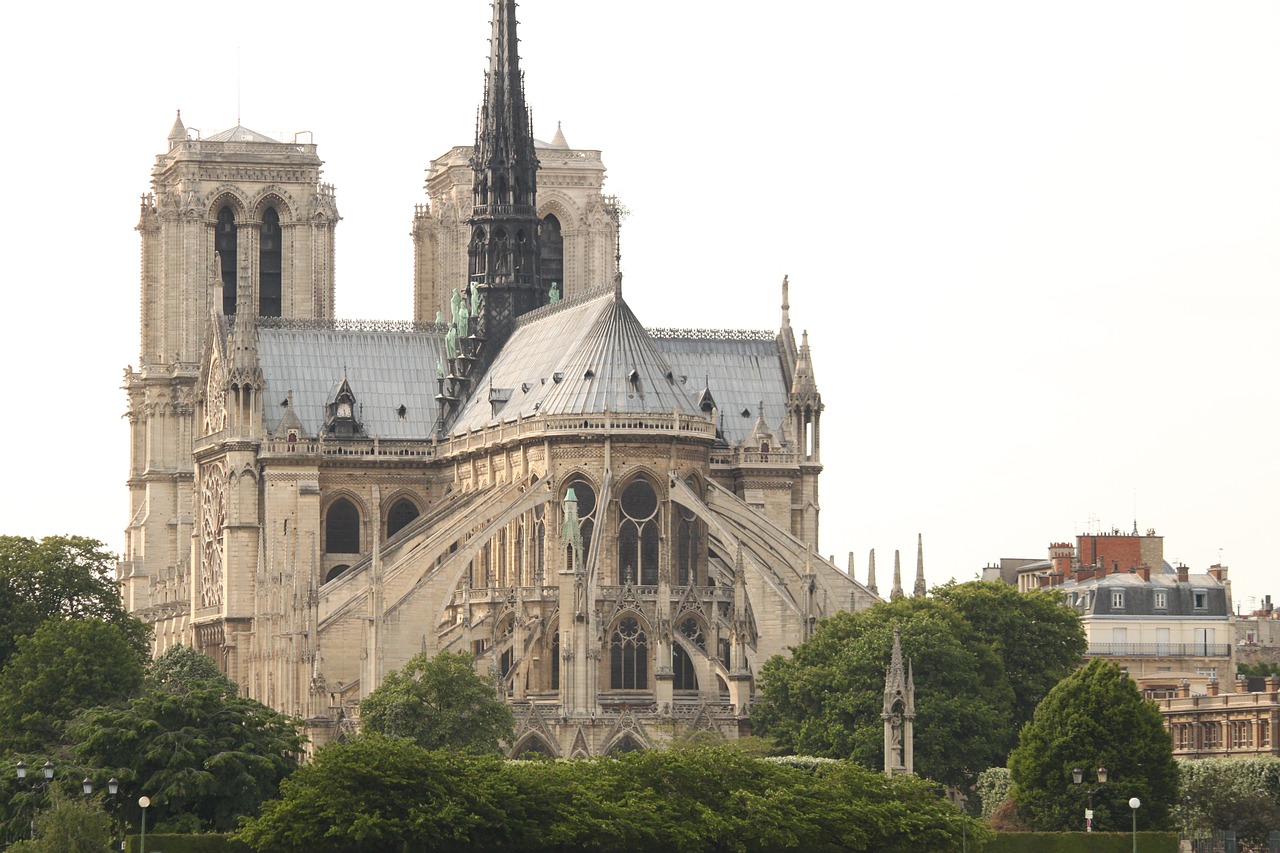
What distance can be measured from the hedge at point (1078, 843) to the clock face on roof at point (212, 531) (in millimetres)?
58502

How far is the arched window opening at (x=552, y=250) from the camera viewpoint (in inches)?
6880

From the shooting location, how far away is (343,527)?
486ft

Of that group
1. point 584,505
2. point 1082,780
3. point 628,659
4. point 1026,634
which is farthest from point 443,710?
point 1082,780

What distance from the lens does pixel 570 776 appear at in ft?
311

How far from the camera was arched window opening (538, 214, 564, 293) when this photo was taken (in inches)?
6880

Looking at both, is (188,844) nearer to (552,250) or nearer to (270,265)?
(270,265)

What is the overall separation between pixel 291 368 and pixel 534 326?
418 inches

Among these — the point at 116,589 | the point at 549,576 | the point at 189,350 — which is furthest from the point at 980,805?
the point at 189,350

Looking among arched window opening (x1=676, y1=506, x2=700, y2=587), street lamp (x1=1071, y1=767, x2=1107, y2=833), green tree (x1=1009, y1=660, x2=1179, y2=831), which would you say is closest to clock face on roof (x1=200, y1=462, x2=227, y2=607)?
arched window opening (x1=676, y1=506, x2=700, y2=587)

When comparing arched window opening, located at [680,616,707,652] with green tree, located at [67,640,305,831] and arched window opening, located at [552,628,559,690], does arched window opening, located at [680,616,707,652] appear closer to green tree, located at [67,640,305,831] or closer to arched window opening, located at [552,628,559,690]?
arched window opening, located at [552,628,559,690]

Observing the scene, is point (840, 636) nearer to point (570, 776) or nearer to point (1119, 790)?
point (1119, 790)


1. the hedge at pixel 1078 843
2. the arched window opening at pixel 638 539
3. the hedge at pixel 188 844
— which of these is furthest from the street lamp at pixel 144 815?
the arched window opening at pixel 638 539

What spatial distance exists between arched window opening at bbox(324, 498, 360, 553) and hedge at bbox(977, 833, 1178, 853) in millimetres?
55597

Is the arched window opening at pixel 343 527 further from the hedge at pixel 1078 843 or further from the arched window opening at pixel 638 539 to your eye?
the hedge at pixel 1078 843
